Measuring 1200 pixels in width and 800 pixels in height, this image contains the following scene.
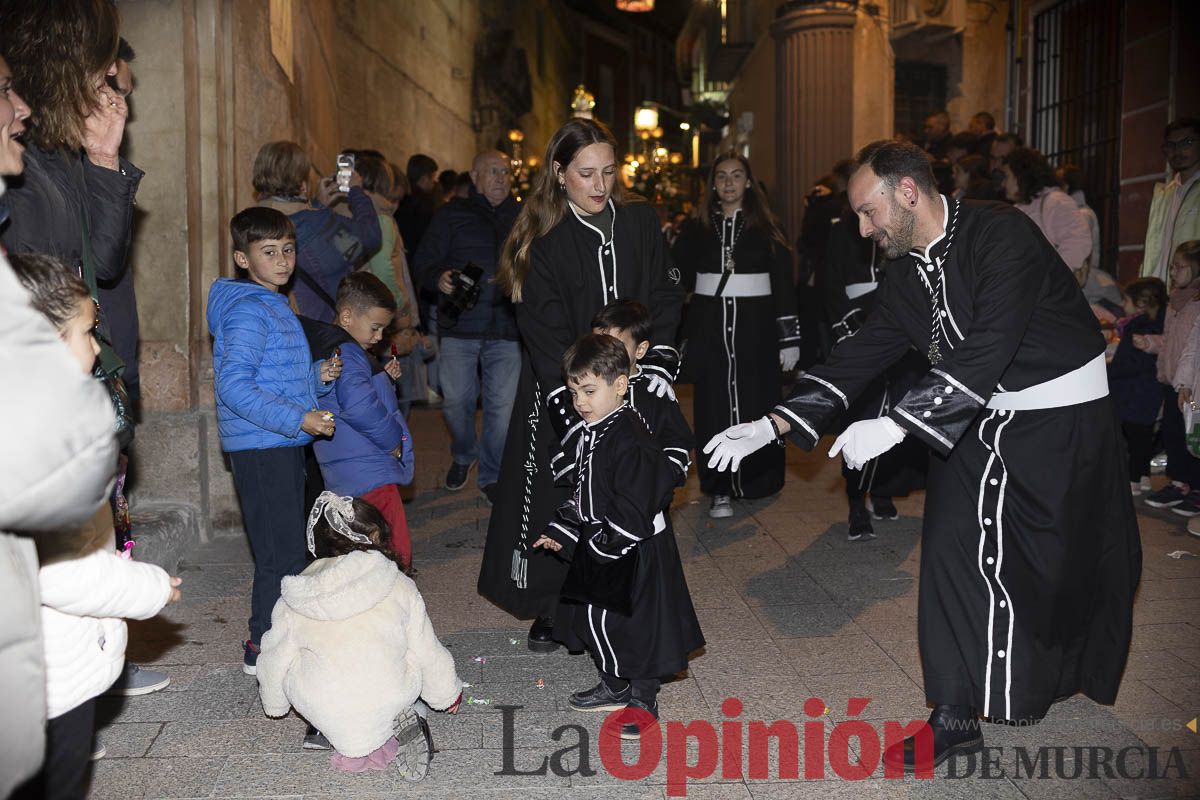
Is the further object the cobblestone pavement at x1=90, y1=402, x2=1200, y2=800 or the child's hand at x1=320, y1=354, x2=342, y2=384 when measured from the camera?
the child's hand at x1=320, y1=354, x2=342, y2=384

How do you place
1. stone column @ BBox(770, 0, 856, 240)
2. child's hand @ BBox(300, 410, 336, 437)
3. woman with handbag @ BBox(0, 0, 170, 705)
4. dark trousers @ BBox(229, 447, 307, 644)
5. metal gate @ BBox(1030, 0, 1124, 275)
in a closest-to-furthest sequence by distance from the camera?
woman with handbag @ BBox(0, 0, 170, 705) < child's hand @ BBox(300, 410, 336, 437) < dark trousers @ BBox(229, 447, 307, 644) < metal gate @ BBox(1030, 0, 1124, 275) < stone column @ BBox(770, 0, 856, 240)

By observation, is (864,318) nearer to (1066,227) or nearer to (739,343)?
(739,343)

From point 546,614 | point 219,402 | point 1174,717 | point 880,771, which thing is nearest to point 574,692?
point 546,614

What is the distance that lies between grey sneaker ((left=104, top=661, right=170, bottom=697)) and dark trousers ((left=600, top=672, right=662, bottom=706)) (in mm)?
1662

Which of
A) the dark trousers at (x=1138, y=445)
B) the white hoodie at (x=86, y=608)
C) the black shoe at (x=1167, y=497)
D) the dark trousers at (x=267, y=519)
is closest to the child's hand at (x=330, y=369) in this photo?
the dark trousers at (x=267, y=519)

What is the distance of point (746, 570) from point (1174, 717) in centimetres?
236

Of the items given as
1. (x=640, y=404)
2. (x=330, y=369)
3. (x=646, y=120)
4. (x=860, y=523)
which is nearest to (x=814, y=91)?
(x=860, y=523)

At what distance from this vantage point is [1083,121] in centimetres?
1270

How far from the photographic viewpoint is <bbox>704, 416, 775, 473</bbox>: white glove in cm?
390

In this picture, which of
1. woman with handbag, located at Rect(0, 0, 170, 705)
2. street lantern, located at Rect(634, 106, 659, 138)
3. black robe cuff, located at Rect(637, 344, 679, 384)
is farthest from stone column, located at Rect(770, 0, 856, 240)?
street lantern, located at Rect(634, 106, 659, 138)

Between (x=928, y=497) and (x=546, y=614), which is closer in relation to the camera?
(x=928, y=497)

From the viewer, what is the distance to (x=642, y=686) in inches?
159

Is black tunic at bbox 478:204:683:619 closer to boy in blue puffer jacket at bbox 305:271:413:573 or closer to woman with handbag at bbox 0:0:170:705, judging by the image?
boy in blue puffer jacket at bbox 305:271:413:573

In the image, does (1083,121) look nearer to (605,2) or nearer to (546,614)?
(546,614)
